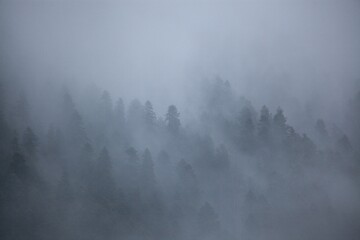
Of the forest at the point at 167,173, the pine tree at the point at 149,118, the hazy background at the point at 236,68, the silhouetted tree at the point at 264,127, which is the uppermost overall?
the hazy background at the point at 236,68

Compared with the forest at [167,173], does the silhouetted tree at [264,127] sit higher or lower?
higher

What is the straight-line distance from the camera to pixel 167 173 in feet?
189

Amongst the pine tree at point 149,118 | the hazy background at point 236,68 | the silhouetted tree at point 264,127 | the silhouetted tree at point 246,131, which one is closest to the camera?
the silhouetted tree at point 246,131

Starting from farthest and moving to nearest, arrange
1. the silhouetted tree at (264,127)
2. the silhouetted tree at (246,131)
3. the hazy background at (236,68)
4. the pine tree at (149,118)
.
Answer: the hazy background at (236,68) → the silhouetted tree at (264,127) → the pine tree at (149,118) → the silhouetted tree at (246,131)

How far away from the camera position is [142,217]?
2068 inches

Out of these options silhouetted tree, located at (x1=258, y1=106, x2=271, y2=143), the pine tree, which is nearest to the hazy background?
the pine tree

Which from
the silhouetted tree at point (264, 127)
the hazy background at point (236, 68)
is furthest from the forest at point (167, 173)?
the hazy background at point (236, 68)

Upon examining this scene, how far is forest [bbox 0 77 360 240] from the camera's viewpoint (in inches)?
2015

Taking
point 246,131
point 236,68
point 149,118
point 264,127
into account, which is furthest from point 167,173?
point 236,68

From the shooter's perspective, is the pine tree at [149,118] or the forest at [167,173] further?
the pine tree at [149,118]

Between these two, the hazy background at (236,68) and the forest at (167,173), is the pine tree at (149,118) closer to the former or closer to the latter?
the forest at (167,173)

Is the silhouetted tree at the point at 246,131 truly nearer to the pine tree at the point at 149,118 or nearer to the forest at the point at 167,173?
the forest at the point at 167,173

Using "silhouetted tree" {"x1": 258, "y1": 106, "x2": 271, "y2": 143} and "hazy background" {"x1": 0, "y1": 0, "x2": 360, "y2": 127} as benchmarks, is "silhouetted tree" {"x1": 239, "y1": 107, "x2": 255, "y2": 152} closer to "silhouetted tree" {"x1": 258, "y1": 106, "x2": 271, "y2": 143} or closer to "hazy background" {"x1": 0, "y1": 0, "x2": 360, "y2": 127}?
"silhouetted tree" {"x1": 258, "y1": 106, "x2": 271, "y2": 143}

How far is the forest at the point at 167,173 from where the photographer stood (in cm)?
5119
